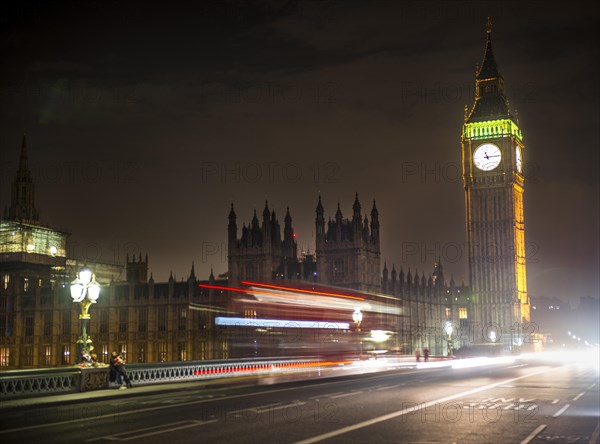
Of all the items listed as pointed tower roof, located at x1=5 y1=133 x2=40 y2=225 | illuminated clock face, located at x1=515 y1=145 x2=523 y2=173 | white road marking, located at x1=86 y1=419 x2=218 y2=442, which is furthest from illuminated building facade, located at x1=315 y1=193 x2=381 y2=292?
white road marking, located at x1=86 y1=419 x2=218 y2=442

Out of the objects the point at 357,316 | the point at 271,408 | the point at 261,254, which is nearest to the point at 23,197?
the point at 261,254

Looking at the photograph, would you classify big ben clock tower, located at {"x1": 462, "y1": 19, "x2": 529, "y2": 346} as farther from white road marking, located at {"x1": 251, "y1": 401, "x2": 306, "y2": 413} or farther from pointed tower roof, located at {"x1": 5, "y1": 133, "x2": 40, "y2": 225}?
white road marking, located at {"x1": 251, "y1": 401, "x2": 306, "y2": 413}

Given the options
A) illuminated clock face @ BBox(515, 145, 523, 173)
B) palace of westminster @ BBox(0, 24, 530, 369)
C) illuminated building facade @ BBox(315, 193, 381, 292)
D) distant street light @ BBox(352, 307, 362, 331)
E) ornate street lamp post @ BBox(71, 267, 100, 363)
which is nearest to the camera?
ornate street lamp post @ BBox(71, 267, 100, 363)

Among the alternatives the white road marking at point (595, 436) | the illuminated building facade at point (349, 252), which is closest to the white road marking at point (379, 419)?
the white road marking at point (595, 436)

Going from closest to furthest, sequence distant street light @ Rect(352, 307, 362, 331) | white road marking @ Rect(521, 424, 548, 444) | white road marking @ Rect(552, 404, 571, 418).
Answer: white road marking @ Rect(521, 424, 548, 444) → white road marking @ Rect(552, 404, 571, 418) → distant street light @ Rect(352, 307, 362, 331)

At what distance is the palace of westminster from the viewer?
86188 mm

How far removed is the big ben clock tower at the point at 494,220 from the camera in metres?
102

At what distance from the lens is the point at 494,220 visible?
4043 inches

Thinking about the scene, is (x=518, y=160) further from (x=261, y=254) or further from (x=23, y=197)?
(x=23, y=197)

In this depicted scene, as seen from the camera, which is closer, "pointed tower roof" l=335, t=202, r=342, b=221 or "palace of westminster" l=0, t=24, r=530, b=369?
"palace of westminster" l=0, t=24, r=530, b=369

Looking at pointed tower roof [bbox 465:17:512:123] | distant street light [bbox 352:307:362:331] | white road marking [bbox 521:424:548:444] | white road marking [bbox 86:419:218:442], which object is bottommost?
white road marking [bbox 521:424:548:444]

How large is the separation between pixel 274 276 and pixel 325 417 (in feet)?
278

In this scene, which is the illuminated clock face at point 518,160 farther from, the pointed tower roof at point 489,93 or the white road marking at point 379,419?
the white road marking at point 379,419

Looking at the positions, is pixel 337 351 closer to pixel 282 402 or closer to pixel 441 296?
pixel 282 402
